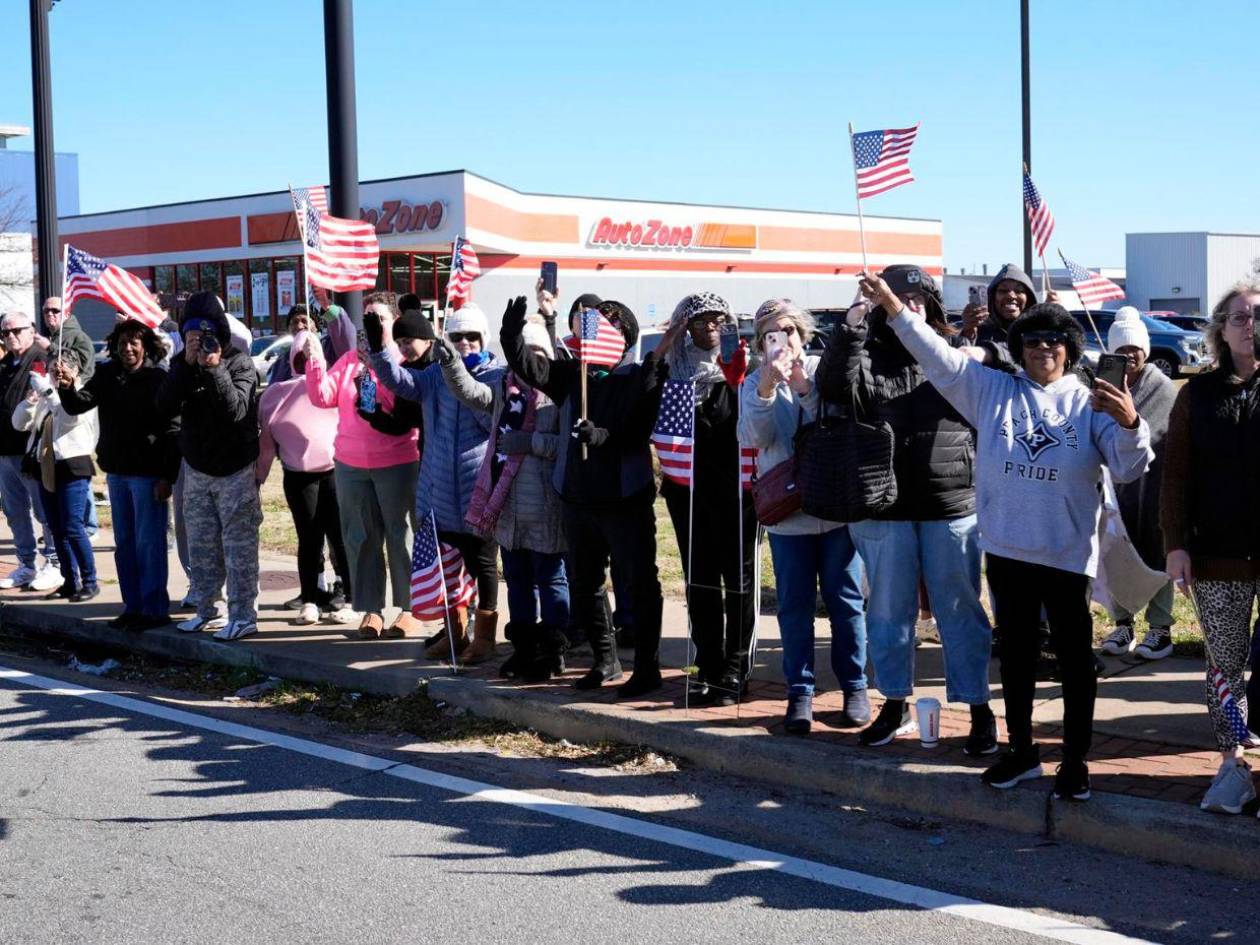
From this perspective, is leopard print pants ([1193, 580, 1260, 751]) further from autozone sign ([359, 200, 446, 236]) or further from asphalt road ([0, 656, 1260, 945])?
autozone sign ([359, 200, 446, 236])

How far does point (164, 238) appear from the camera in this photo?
48344 millimetres

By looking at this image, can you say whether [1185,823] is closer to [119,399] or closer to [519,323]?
[519,323]

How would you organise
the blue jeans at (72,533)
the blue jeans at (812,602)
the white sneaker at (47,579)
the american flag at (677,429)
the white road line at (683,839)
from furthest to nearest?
the white sneaker at (47,579) < the blue jeans at (72,533) < the american flag at (677,429) < the blue jeans at (812,602) < the white road line at (683,839)

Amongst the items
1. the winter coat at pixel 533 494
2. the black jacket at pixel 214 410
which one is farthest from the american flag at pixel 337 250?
the winter coat at pixel 533 494

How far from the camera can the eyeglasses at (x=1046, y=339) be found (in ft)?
→ 17.7

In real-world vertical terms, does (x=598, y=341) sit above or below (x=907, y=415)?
above

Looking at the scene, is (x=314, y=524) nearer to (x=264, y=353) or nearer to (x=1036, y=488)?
(x=1036, y=488)

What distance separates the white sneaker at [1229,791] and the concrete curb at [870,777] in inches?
2.2

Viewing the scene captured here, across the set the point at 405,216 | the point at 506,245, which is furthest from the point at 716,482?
the point at 506,245

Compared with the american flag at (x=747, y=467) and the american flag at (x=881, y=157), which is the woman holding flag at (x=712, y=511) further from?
the american flag at (x=881, y=157)

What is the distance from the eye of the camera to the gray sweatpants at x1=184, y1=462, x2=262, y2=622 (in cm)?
881

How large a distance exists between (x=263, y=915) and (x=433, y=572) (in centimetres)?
329

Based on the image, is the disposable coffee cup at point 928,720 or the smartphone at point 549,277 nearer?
the disposable coffee cup at point 928,720

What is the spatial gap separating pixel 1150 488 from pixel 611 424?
2.98 meters
